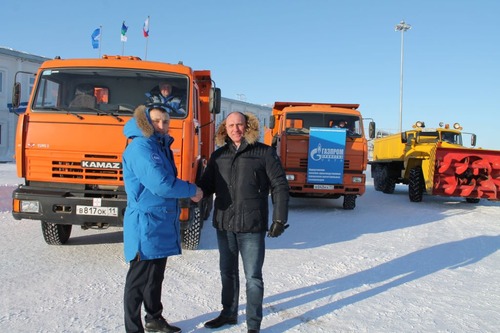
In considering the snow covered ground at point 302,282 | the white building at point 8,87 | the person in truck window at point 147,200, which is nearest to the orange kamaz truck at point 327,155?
the snow covered ground at point 302,282

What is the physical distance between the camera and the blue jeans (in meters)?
3.09

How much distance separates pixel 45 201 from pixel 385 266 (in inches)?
164

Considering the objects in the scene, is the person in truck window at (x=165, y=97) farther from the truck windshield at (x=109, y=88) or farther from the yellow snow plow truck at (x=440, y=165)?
the yellow snow plow truck at (x=440, y=165)

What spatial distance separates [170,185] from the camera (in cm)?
278

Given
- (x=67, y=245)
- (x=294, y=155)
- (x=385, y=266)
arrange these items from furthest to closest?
1. (x=294, y=155)
2. (x=67, y=245)
3. (x=385, y=266)

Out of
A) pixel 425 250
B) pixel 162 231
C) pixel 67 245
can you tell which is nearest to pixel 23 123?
pixel 67 245

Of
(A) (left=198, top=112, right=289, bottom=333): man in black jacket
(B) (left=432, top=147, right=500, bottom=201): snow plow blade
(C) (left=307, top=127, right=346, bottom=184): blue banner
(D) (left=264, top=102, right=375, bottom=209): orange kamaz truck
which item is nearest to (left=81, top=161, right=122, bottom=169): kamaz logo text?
(A) (left=198, top=112, right=289, bottom=333): man in black jacket

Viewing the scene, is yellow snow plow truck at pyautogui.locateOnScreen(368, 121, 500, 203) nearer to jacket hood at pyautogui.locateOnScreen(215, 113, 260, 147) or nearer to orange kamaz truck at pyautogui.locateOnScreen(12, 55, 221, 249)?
orange kamaz truck at pyautogui.locateOnScreen(12, 55, 221, 249)

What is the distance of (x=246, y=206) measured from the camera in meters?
3.10

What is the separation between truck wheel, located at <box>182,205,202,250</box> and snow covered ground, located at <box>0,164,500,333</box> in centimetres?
12

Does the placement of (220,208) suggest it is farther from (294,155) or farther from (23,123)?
(294,155)

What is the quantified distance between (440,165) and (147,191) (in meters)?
9.50

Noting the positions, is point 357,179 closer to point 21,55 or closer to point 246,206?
point 246,206

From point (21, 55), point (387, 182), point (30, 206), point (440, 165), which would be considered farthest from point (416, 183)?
point (21, 55)
